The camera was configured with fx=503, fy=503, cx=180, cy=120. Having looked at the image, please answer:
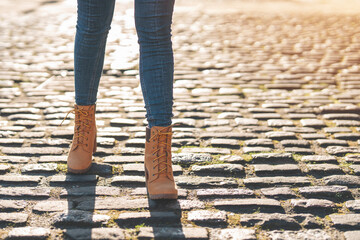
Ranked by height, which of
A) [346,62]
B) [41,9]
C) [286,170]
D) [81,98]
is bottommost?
[286,170]

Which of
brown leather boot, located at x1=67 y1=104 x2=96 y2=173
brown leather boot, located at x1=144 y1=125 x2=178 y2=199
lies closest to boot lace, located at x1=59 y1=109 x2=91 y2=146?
brown leather boot, located at x1=67 y1=104 x2=96 y2=173

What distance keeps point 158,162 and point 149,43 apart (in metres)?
0.60

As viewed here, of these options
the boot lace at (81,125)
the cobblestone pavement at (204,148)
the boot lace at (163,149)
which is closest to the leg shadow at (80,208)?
the cobblestone pavement at (204,148)

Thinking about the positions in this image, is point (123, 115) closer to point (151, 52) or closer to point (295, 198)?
point (151, 52)

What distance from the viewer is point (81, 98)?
2865 mm

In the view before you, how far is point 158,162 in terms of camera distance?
8.31 ft

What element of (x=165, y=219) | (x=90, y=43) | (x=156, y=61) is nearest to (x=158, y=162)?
(x=165, y=219)

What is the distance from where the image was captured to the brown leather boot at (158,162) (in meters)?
2.48

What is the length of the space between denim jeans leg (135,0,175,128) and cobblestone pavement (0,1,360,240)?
439mm

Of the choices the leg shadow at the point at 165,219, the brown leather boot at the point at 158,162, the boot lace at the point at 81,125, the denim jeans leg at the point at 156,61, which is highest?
the denim jeans leg at the point at 156,61

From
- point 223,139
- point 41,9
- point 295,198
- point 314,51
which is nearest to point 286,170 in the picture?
point 295,198

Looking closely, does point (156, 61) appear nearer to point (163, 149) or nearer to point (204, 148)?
point (163, 149)

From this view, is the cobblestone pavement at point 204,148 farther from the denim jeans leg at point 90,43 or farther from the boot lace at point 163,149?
the denim jeans leg at point 90,43

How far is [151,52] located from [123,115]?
1670 millimetres
